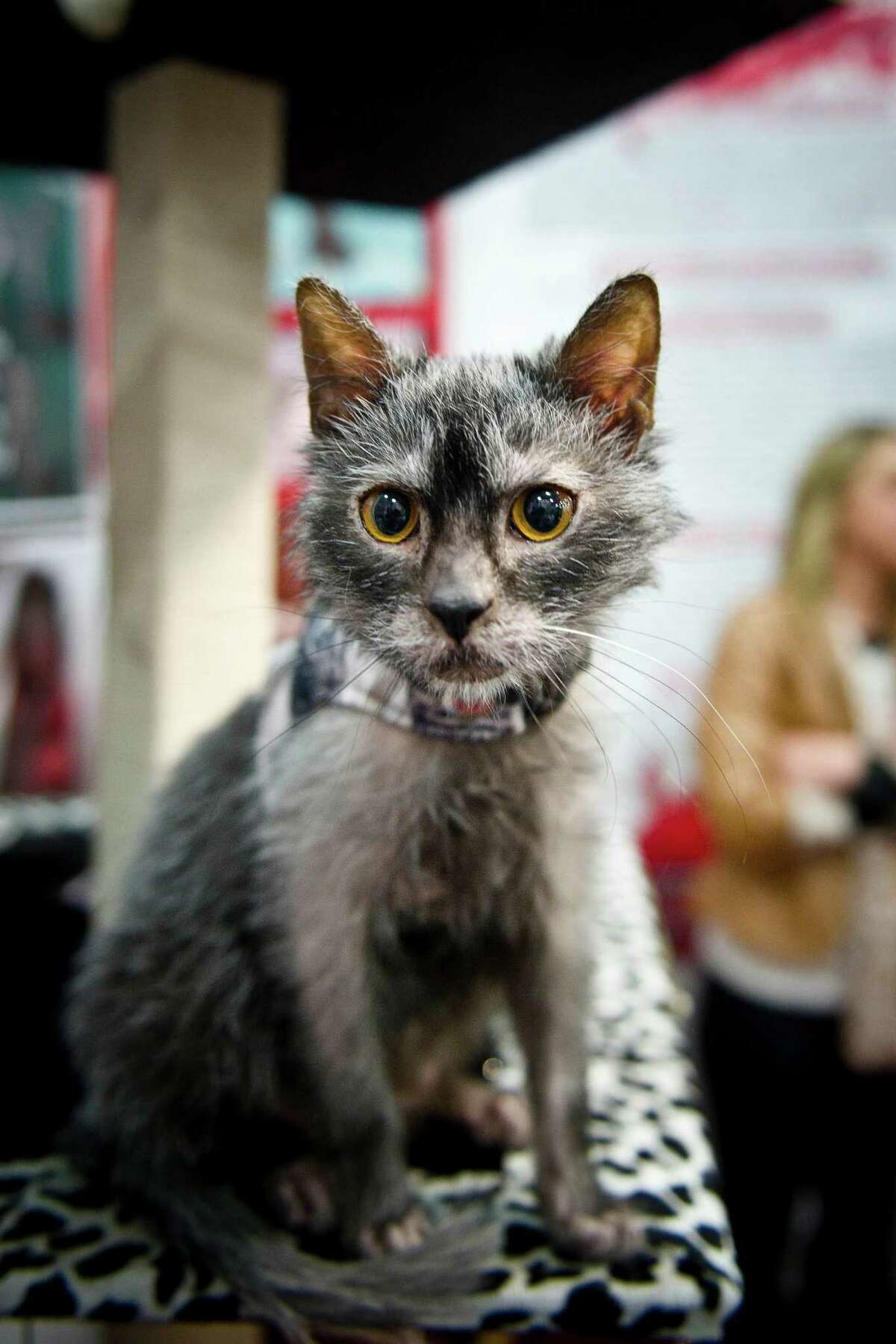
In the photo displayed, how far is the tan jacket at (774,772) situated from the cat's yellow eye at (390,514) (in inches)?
29.2

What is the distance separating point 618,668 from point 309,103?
2.00 ft

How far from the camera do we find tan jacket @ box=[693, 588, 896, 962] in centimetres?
114

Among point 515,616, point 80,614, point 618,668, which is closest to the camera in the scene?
point 515,616

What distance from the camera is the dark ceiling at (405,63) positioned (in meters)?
0.73

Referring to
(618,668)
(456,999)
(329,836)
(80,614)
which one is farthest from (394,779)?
(80,614)

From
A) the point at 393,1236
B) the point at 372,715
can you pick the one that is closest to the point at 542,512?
the point at 372,715

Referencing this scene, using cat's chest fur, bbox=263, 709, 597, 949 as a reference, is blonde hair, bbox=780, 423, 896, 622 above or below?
above

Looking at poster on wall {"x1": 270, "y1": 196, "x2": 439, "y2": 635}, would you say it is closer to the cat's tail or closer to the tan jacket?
the tan jacket

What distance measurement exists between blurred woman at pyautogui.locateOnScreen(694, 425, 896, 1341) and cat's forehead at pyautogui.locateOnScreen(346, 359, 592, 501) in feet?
2.17

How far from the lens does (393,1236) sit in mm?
582

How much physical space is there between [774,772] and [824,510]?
354mm

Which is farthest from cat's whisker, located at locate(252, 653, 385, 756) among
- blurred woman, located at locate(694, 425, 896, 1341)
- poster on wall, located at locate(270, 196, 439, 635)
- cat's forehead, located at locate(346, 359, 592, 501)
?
poster on wall, located at locate(270, 196, 439, 635)

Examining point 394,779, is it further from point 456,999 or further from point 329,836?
point 456,999

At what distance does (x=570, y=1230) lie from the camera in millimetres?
595
